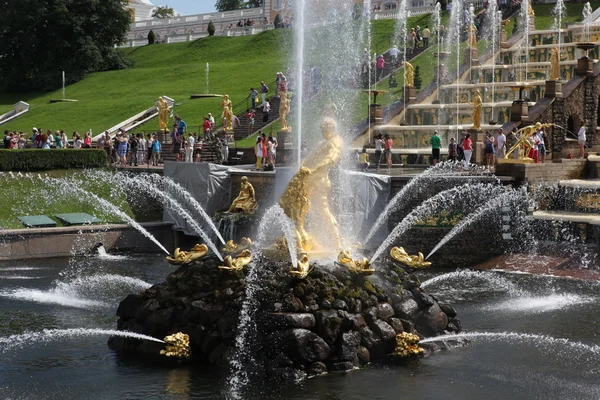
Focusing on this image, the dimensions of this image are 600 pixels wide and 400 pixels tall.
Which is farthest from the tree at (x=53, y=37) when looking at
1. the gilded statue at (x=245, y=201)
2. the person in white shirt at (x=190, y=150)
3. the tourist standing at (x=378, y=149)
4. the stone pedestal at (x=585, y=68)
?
the stone pedestal at (x=585, y=68)

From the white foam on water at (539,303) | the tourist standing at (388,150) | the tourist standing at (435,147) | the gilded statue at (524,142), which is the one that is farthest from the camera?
the tourist standing at (388,150)

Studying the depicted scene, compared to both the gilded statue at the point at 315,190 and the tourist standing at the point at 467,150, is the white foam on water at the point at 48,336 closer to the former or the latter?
the gilded statue at the point at 315,190

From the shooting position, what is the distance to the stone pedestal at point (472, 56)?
149 feet

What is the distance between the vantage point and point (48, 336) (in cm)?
1816

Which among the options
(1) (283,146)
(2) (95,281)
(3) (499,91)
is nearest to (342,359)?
(2) (95,281)

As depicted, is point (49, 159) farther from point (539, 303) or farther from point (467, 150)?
point (539, 303)

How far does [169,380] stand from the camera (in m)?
15.4

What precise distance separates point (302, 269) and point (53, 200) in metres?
18.8

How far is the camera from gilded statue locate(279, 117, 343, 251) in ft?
59.0

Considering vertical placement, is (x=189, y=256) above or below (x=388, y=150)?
below

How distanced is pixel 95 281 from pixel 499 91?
894 inches

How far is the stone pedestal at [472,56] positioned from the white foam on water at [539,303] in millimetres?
24426

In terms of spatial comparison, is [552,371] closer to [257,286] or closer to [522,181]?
[257,286]

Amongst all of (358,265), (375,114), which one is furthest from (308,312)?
(375,114)
